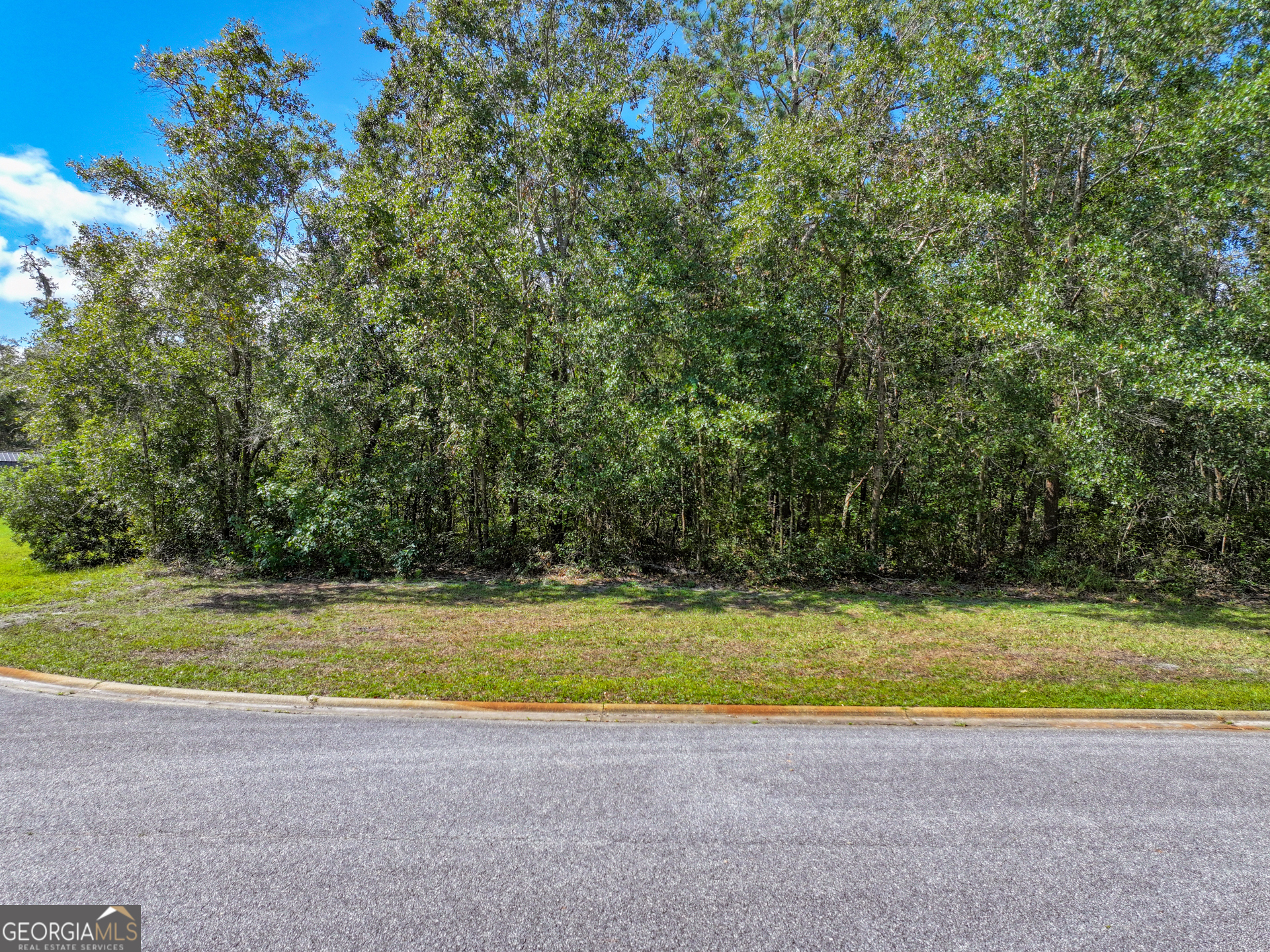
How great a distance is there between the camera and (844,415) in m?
11.4

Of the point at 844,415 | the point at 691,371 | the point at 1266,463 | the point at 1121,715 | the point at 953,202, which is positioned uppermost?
the point at 953,202

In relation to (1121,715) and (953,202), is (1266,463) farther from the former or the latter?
(1121,715)

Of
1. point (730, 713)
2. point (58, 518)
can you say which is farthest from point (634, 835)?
point (58, 518)

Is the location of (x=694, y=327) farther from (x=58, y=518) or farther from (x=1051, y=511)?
(x=58, y=518)

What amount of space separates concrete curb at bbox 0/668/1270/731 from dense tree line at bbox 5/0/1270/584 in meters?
4.15

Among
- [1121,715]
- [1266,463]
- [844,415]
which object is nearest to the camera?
[1121,715]

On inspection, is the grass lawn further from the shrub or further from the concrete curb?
the shrub

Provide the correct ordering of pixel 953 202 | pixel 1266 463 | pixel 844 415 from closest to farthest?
1. pixel 1266 463
2. pixel 953 202
3. pixel 844 415

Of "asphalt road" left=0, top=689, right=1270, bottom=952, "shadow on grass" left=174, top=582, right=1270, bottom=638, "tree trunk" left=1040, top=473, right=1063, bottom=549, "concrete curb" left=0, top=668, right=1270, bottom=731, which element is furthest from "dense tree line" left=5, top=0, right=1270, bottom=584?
"asphalt road" left=0, top=689, right=1270, bottom=952

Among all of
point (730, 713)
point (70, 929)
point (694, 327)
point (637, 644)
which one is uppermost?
point (694, 327)

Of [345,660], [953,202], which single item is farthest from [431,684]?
[953,202]

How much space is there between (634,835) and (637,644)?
374cm

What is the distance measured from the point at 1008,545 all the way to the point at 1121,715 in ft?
24.7

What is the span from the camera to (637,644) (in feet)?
22.7
